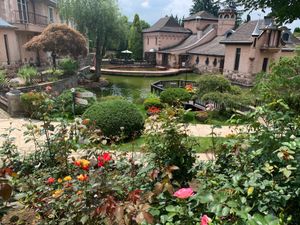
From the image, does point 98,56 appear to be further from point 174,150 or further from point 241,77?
point 174,150

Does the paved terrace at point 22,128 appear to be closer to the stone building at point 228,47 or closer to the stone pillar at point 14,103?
the stone pillar at point 14,103

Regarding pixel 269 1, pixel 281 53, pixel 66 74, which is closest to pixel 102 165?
pixel 269 1

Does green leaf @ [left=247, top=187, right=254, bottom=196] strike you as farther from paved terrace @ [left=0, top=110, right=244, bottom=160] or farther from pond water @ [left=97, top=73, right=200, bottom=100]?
pond water @ [left=97, top=73, right=200, bottom=100]

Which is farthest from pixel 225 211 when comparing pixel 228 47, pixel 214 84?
pixel 228 47

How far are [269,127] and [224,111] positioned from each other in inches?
391

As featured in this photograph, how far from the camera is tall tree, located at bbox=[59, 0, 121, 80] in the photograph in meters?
23.6

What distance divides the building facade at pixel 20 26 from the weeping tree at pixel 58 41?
3383 mm

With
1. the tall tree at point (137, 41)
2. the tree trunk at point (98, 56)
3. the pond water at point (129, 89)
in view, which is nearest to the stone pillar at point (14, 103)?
the pond water at point (129, 89)

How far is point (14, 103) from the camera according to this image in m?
10.8

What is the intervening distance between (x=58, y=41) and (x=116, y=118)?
47.4 feet

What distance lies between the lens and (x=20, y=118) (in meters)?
10.8

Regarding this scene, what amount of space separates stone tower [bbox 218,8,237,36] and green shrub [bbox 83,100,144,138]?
32.1 metres

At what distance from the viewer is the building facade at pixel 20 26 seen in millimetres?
22172

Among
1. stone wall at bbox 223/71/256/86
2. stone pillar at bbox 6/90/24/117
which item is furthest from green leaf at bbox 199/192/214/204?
stone wall at bbox 223/71/256/86
